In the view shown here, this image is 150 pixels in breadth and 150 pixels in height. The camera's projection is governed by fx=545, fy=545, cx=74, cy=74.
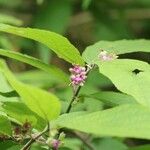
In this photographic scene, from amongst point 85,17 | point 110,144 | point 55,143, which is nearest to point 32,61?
point 55,143

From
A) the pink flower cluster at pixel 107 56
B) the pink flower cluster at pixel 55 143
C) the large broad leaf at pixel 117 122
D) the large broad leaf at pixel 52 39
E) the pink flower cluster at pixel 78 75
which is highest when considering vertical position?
the large broad leaf at pixel 52 39

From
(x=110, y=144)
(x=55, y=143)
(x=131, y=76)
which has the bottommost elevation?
(x=110, y=144)

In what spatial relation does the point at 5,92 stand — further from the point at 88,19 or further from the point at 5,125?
the point at 88,19

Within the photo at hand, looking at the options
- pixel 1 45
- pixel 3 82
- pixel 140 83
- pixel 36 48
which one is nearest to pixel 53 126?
pixel 140 83

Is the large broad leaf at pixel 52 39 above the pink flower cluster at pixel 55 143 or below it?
above

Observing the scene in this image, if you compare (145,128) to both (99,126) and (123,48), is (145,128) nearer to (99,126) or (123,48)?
(99,126)

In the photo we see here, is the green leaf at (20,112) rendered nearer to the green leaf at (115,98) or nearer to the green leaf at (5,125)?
the green leaf at (5,125)

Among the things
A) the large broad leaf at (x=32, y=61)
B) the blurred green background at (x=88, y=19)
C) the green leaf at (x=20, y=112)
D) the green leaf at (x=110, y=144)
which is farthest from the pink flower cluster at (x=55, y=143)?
the blurred green background at (x=88, y=19)
